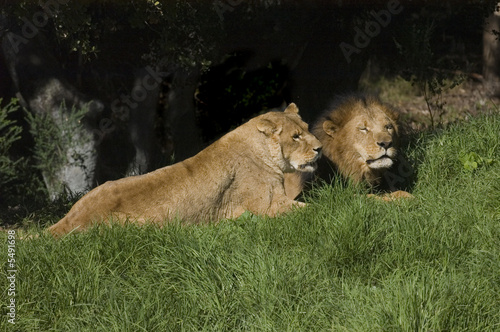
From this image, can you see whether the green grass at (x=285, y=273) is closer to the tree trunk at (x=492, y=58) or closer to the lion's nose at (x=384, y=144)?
the lion's nose at (x=384, y=144)

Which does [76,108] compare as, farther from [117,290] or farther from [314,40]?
[117,290]

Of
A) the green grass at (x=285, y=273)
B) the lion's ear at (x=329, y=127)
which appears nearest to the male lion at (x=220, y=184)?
the green grass at (x=285, y=273)

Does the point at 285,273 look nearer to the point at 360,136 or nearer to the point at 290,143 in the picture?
the point at 290,143

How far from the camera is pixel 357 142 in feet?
23.6

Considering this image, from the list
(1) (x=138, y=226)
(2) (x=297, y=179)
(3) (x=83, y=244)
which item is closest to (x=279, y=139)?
(2) (x=297, y=179)

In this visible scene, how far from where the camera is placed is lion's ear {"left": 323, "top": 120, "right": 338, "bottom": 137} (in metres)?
7.39

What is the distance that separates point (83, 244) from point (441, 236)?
2395 mm

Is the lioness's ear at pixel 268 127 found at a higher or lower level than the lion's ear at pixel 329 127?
higher

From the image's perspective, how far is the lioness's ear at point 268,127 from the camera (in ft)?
22.0

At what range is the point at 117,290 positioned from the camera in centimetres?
509

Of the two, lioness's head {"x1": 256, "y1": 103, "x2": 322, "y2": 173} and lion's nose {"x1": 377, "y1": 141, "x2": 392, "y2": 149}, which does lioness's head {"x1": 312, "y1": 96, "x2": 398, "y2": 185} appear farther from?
lioness's head {"x1": 256, "y1": 103, "x2": 322, "y2": 173}

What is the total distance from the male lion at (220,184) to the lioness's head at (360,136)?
621 mm

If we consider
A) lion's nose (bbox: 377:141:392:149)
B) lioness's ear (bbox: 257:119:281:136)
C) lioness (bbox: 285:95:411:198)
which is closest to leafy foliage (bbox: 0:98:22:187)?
lioness's ear (bbox: 257:119:281:136)

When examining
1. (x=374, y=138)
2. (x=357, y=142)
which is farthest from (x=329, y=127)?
(x=374, y=138)
